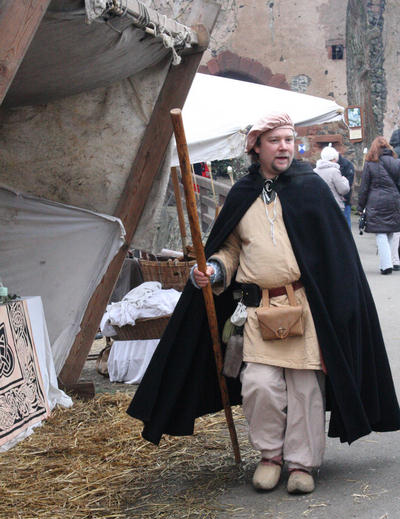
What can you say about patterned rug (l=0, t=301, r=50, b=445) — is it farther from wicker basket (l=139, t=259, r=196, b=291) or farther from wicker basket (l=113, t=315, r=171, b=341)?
wicker basket (l=139, t=259, r=196, b=291)

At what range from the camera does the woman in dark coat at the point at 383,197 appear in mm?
11344

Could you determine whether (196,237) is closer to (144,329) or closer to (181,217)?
(144,329)

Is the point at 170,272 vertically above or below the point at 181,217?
below

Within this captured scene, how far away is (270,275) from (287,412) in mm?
649

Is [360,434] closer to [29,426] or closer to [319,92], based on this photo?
[29,426]

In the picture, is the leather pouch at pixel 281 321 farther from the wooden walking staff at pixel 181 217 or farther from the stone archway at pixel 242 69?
the stone archway at pixel 242 69

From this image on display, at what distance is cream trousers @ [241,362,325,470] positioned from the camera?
12.5 ft

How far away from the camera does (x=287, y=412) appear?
12.7 ft

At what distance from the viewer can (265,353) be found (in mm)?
3873

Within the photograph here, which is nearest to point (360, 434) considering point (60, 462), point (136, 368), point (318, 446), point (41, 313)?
point (318, 446)

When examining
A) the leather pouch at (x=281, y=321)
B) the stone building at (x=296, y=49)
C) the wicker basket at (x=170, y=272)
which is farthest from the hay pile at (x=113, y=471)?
the stone building at (x=296, y=49)

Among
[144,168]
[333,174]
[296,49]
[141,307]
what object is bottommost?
[141,307]

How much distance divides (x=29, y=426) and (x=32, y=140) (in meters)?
1.80

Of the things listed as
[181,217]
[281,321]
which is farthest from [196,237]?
[181,217]
